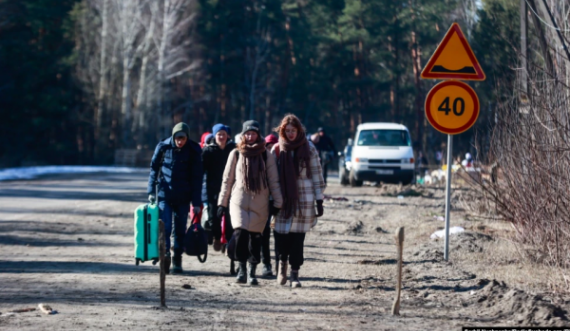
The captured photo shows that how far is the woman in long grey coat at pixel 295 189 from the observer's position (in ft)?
30.2

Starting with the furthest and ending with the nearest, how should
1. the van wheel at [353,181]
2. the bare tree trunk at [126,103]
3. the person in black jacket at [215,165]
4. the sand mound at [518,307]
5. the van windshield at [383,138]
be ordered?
the bare tree trunk at [126,103] < the van wheel at [353,181] < the van windshield at [383,138] < the person in black jacket at [215,165] < the sand mound at [518,307]

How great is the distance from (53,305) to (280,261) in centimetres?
288

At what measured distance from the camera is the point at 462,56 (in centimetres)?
1012

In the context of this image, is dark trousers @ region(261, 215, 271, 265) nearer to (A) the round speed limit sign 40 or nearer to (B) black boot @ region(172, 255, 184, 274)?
(B) black boot @ region(172, 255, 184, 274)

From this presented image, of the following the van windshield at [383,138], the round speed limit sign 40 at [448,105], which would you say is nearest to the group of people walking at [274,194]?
the round speed limit sign 40 at [448,105]

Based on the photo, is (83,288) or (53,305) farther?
(83,288)

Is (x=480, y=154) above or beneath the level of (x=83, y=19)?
beneath

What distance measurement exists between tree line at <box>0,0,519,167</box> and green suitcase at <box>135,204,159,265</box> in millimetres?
34676

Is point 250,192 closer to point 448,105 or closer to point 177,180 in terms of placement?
point 177,180

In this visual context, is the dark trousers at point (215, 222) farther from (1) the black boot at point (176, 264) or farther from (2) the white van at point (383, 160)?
(2) the white van at point (383, 160)

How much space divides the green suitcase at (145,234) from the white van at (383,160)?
754 inches

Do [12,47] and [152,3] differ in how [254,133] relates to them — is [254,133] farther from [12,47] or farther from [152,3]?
[152,3]

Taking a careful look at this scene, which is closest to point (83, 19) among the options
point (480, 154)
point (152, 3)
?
point (152, 3)

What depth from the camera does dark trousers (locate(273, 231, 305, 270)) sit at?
30.6 feet
